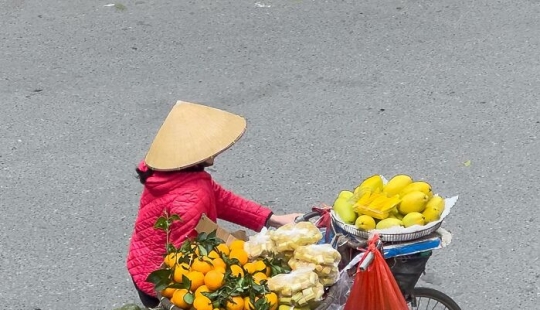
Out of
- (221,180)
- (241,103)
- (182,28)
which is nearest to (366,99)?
(241,103)

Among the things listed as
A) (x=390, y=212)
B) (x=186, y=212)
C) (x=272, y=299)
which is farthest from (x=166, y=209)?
(x=390, y=212)

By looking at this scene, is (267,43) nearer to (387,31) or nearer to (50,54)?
(387,31)

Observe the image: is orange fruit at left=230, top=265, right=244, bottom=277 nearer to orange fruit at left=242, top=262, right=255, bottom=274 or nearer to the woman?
orange fruit at left=242, top=262, right=255, bottom=274

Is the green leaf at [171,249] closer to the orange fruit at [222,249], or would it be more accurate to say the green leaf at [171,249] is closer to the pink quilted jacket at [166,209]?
the orange fruit at [222,249]

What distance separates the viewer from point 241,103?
6.70 meters

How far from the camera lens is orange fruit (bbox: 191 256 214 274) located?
9.84 ft

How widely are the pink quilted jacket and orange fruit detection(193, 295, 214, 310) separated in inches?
21.0

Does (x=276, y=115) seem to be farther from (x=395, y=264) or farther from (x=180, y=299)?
(x=180, y=299)

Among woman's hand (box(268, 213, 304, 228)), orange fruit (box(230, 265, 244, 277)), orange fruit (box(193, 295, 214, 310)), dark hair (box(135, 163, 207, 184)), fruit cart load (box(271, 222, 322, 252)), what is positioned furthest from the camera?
woman's hand (box(268, 213, 304, 228))

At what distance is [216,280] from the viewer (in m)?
2.94

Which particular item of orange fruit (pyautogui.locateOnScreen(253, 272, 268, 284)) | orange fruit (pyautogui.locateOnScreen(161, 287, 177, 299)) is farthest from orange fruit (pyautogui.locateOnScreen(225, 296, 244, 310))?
orange fruit (pyautogui.locateOnScreen(161, 287, 177, 299))

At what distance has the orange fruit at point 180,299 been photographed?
2.93 meters

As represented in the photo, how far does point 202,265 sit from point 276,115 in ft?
11.7

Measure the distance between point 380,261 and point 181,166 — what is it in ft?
2.92
